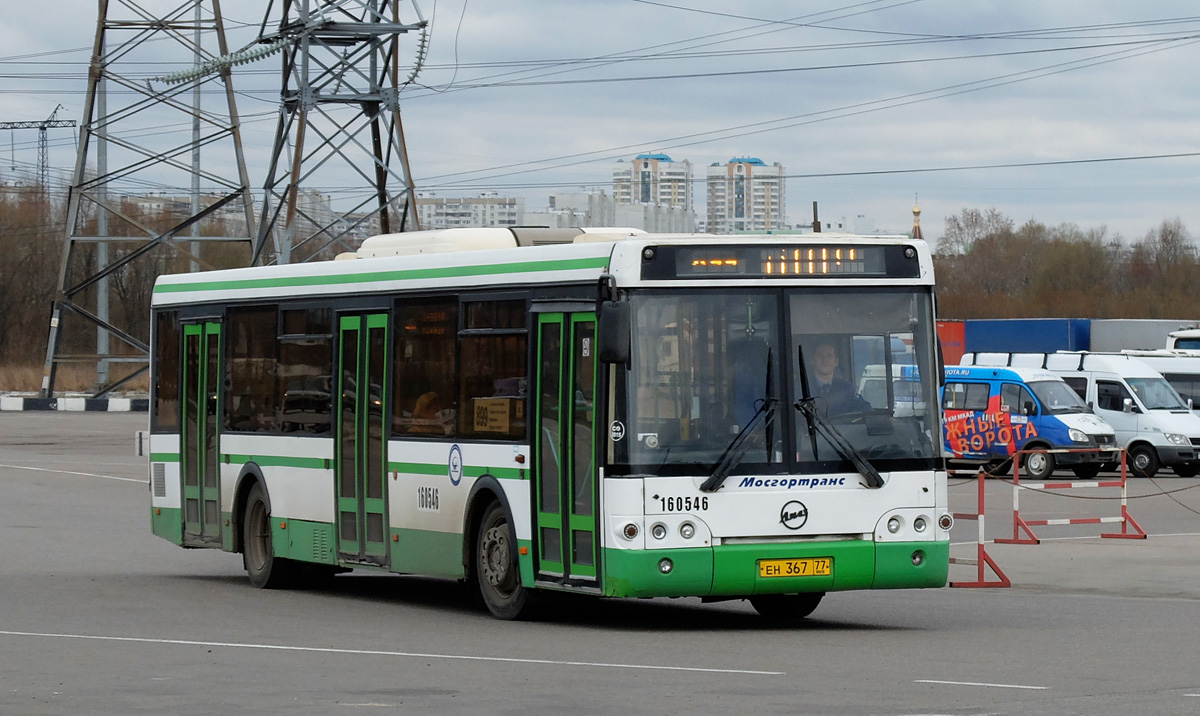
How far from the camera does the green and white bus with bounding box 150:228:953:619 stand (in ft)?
39.4

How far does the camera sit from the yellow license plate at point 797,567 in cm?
1212

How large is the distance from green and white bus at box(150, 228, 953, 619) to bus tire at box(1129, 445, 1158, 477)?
26.3 metres

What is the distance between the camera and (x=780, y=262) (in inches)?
490

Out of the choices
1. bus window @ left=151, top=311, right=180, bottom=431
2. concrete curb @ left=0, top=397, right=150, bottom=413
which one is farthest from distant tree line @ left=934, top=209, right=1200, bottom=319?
bus window @ left=151, top=311, right=180, bottom=431

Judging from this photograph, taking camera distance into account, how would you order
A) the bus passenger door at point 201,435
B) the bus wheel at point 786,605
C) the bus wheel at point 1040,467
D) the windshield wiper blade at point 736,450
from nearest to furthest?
the windshield wiper blade at point 736,450 → the bus wheel at point 786,605 → the bus passenger door at point 201,435 → the bus wheel at point 1040,467

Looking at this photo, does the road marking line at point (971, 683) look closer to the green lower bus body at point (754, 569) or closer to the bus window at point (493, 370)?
the green lower bus body at point (754, 569)

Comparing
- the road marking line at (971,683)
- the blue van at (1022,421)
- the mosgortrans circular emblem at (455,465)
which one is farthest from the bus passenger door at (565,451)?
the blue van at (1022,421)

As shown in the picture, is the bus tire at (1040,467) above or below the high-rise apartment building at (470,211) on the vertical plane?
below

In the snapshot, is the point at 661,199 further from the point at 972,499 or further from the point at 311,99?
the point at 972,499

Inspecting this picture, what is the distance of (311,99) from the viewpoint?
3988 cm

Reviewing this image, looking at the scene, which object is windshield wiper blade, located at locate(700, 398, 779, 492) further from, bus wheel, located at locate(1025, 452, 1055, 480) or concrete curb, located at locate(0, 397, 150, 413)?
concrete curb, located at locate(0, 397, 150, 413)

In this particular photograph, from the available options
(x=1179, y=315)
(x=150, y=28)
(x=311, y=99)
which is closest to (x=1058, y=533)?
(x=311, y=99)

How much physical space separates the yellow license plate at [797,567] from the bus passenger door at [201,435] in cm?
690

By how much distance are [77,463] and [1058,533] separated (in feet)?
71.5
